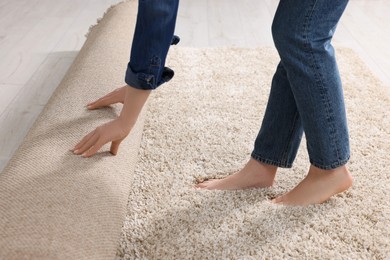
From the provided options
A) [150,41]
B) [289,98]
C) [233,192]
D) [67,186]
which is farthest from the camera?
[233,192]

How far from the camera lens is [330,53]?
94cm

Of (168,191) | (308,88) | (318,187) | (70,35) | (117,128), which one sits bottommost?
(70,35)

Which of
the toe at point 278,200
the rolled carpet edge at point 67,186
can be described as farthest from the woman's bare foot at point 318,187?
the rolled carpet edge at point 67,186

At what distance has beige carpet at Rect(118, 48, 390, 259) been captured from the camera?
1034 millimetres

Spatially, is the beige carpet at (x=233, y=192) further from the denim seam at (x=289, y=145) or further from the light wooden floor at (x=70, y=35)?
the light wooden floor at (x=70, y=35)

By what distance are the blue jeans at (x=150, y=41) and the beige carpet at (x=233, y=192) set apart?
37 cm

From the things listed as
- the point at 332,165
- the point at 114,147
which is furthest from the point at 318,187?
the point at 114,147

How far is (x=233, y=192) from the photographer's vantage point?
119 centimetres

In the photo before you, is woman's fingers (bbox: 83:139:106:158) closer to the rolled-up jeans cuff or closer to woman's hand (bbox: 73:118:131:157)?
woman's hand (bbox: 73:118:131:157)

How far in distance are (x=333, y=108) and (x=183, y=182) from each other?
465 millimetres

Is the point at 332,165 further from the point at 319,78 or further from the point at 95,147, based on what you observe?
the point at 95,147

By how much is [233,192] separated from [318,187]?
213 millimetres

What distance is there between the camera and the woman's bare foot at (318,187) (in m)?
1.09

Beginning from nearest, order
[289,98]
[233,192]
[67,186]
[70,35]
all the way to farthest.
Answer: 1. [67,186]
2. [289,98]
3. [233,192]
4. [70,35]
